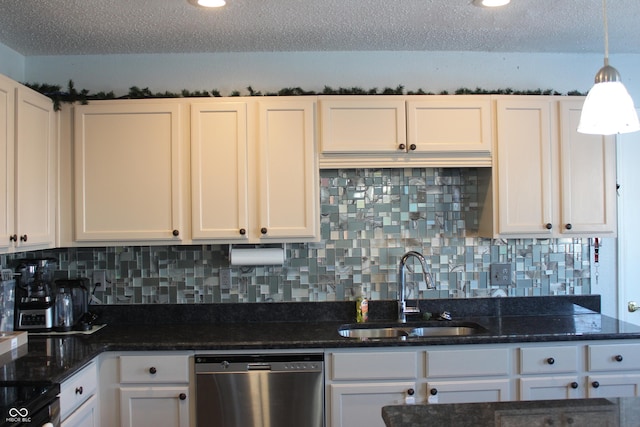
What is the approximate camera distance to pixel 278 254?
285 centimetres

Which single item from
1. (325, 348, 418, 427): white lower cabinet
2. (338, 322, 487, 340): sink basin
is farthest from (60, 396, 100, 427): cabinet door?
(338, 322, 487, 340): sink basin

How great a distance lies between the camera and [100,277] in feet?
9.85

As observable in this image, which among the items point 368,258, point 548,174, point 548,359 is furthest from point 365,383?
point 548,174

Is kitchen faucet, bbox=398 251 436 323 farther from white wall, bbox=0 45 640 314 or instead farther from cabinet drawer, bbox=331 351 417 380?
white wall, bbox=0 45 640 314

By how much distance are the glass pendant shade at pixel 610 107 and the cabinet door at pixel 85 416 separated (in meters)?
2.30

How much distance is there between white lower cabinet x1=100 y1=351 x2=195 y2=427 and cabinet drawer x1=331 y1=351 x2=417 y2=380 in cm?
73

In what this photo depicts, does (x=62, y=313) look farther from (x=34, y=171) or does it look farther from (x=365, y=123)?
(x=365, y=123)

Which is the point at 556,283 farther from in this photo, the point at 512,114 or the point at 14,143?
the point at 14,143

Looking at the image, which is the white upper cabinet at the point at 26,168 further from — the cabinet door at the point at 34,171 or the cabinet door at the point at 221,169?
the cabinet door at the point at 221,169

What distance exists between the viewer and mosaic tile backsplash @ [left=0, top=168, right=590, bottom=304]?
301 cm

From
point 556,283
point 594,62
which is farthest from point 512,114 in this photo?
point 556,283

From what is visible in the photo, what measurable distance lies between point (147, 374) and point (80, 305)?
735 mm

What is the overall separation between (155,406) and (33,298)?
0.92 metres

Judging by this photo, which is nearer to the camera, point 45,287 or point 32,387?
point 32,387
